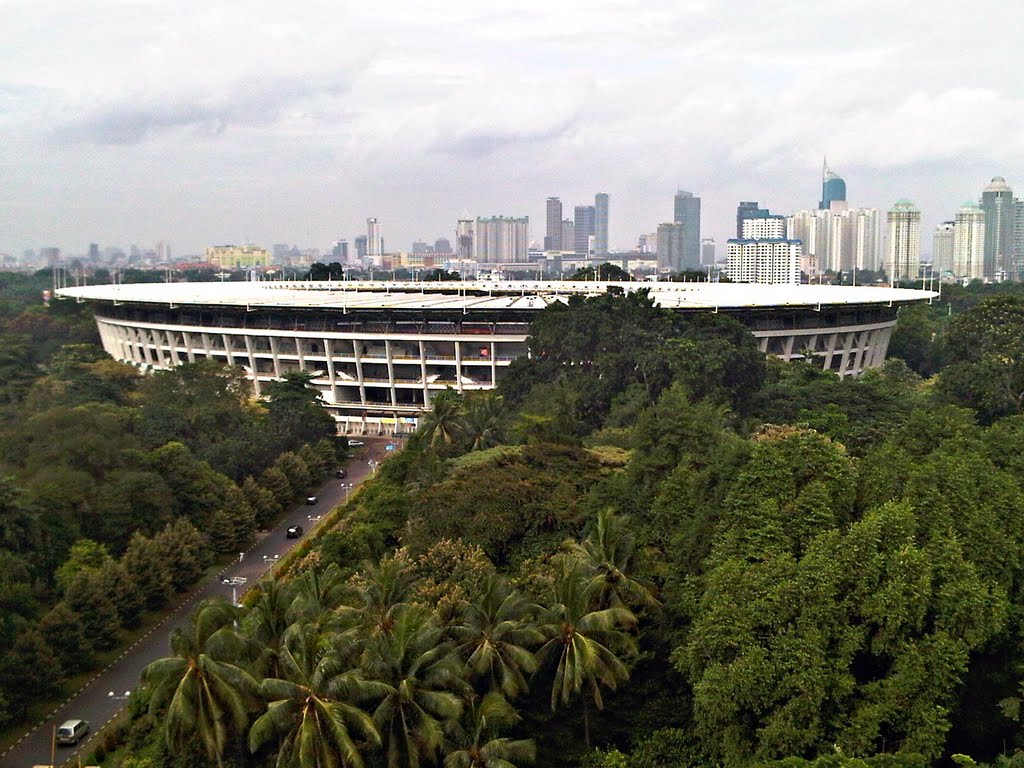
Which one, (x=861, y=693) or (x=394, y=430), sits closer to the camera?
(x=861, y=693)

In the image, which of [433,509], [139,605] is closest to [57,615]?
[139,605]

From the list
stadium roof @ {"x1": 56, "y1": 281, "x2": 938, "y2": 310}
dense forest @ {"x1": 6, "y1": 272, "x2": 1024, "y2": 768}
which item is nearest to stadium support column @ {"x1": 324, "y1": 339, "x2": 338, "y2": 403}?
stadium roof @ {"x1": 56, "y1": 281, "x2": 938, "y2": 310}

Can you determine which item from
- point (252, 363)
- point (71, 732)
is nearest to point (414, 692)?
point (71, 732)

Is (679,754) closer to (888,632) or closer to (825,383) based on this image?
(888,632)

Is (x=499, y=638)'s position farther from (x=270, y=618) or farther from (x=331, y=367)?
(x=331, y=367)

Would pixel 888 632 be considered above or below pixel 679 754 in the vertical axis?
above

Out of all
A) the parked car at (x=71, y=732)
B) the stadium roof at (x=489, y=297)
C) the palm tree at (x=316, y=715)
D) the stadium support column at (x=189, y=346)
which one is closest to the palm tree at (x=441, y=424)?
the parked car at (x=71, y=732)

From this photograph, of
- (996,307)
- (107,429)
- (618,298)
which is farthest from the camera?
(996,307)
